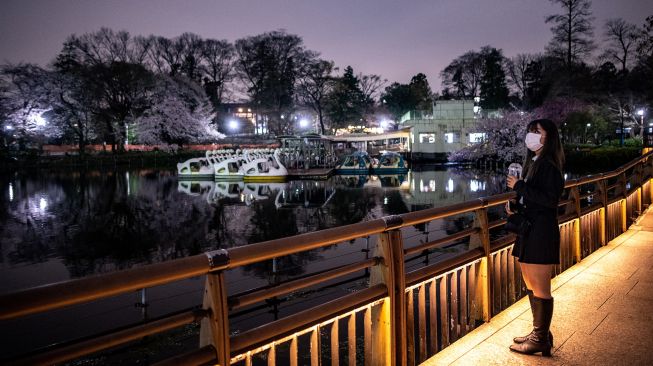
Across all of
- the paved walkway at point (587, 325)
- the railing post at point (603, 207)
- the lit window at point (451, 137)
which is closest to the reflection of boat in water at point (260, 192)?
the railing post at point (603, 207)

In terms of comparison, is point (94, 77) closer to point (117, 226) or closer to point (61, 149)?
point (61, 149)

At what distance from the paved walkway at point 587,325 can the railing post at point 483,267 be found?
0.47 ft

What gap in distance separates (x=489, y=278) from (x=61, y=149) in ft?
195

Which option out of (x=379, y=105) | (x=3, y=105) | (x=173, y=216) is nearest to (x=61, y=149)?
(x=3, y=105)

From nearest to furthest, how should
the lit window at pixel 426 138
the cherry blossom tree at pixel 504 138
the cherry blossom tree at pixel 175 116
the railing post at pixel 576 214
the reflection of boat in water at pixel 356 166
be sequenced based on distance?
the railing post at pixel 576 214 → the reflection of boat in water at pixel 356 166 → the cherry blossom tree at pixel 504 138 → the cherry blossom tree at pixel 175 116 → the lit window at pixel 426 138

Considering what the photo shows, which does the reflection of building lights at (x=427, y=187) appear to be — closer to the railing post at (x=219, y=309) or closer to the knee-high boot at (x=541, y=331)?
the knee-high boot at (x=541, y=331)

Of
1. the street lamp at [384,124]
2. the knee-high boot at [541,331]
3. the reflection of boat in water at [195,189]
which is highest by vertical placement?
the street lamp at [384,124]

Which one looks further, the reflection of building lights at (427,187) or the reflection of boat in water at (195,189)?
the reflection of boat in water at (195,189)

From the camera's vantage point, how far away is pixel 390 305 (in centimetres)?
298

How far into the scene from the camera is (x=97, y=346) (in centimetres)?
174

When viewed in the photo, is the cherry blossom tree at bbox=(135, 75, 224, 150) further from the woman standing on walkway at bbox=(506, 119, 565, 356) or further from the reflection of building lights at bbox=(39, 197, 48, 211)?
the woman standing on walkway at bbox=(506, 119, 565, 356)

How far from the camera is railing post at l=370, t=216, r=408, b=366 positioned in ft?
9.71

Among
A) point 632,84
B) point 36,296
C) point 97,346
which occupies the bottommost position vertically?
point 97,346

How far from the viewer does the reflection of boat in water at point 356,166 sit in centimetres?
3994
